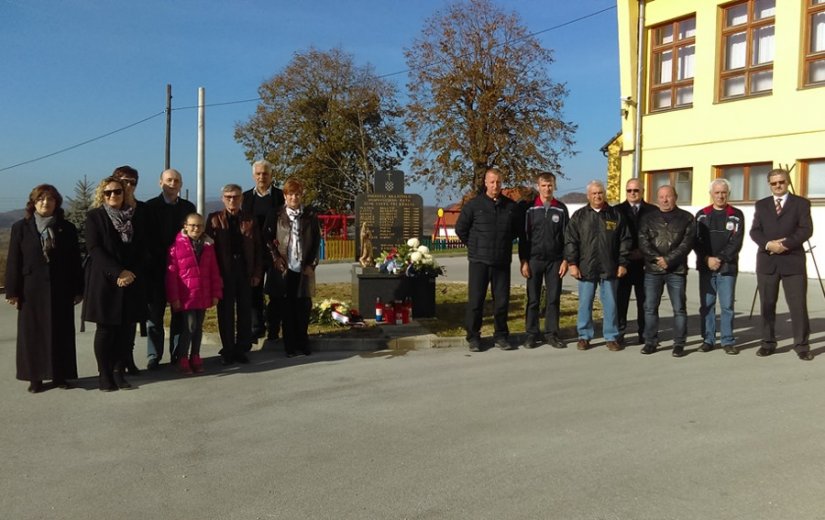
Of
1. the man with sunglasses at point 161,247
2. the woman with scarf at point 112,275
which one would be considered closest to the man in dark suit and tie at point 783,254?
A: the man with sunglasses at point 161,247

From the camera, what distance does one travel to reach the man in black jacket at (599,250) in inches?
310

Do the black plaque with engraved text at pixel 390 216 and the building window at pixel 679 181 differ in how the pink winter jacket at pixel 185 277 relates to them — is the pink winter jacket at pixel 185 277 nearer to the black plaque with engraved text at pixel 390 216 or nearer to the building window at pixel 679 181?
the black plaque with engraved text at pixel 390 216

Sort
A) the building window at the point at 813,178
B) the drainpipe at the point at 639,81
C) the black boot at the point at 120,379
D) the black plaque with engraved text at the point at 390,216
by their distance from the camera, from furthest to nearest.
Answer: the drainpipe at the point at 639,81 → the building window at the point at 813,178 → the black plaque with engraved text at the point at 390,216 → the black boot at the point at 120,379

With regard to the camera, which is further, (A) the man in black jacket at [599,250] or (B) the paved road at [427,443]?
(A) the man in black jacket at [599,250]

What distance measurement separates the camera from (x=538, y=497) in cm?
384

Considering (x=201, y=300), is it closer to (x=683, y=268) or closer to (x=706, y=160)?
(x=683, y=268)

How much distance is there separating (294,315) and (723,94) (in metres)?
15.5

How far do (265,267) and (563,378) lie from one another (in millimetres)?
3279

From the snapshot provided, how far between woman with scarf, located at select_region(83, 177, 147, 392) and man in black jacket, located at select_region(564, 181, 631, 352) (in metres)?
4.50

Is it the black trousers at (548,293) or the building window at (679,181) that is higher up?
the building window at (679,181)

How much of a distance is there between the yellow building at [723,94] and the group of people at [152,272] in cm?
1377

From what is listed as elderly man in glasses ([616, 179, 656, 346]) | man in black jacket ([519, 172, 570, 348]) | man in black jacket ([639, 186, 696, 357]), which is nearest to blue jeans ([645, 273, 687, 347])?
man in black jacket ([639, 186, 696, 357])

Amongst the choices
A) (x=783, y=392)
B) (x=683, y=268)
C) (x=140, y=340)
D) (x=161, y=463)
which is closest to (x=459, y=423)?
(x=161, y=463)

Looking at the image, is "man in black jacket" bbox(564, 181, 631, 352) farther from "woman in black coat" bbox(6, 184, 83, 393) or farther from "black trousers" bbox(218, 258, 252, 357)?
"woman in black coat" bbox(6, 184, 83, 393)
